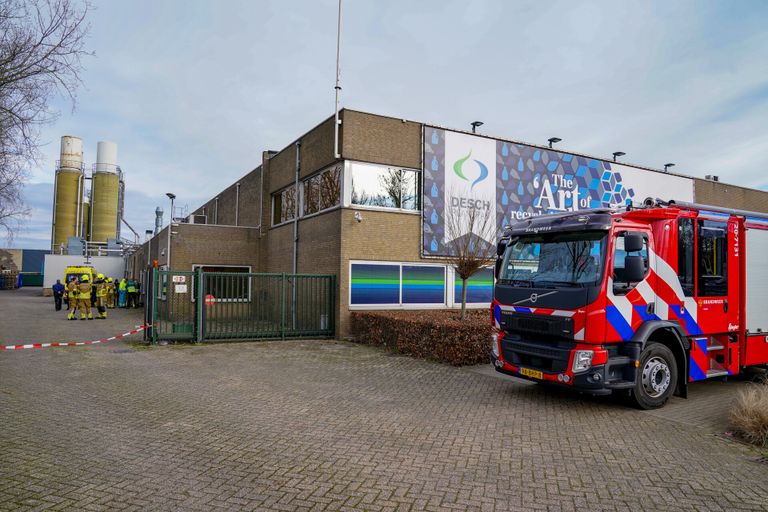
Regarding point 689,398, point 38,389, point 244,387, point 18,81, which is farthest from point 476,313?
point 18,81

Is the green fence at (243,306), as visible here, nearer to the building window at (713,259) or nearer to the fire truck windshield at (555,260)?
the fire truck windshield at (555,260)

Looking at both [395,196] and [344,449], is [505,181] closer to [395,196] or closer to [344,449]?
[395,196]

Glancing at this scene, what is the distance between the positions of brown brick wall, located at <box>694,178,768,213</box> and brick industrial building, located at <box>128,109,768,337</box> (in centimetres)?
361

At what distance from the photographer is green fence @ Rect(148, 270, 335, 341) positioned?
13438mm

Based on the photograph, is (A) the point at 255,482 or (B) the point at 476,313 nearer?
(A) the point at 255,482

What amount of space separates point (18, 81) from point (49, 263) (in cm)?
3967

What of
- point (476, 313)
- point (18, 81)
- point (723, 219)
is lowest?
point (476, 313)

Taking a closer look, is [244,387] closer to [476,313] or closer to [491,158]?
[476,313]

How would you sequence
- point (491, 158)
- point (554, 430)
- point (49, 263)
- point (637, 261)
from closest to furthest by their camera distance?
1. point (554, 430)
2. point (637, 261)
3. point (491, 158)
4. point (49, 263)

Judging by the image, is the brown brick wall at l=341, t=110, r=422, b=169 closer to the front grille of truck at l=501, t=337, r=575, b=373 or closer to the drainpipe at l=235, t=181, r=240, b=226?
the front grille of truck at l=501, t=337, r=575, b=373

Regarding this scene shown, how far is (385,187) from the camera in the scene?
1503 centimetres

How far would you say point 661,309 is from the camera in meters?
7.21

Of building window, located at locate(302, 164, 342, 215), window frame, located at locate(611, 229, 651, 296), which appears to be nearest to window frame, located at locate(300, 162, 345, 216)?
building window, located at locate(302, 164, 342, 215)

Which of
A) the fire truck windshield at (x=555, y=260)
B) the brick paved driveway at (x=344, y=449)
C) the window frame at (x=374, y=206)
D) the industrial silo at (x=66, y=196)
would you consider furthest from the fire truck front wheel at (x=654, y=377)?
the industrial silo at (x=66, y=196)
